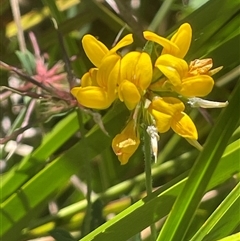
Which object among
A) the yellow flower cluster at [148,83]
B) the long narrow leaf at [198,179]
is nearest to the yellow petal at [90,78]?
the yellow flower cluster at [148,83]

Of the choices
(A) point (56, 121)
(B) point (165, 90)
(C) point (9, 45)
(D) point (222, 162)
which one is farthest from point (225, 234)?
(C) point (9, 45)

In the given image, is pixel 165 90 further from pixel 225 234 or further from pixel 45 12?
pixel 45 12

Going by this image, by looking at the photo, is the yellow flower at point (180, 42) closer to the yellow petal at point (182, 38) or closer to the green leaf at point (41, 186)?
the yellow petal at point (182, 38)

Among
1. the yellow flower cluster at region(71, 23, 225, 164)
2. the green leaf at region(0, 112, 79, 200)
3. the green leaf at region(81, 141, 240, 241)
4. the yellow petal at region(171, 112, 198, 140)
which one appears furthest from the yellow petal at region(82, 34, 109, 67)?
the green leaf at region(0, 112, 79, 200)

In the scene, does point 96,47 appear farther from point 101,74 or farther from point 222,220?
point 222,220

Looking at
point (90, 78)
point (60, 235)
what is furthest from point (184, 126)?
point (60, 235)

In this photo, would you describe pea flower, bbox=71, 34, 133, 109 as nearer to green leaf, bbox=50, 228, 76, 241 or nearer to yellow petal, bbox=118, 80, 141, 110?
yellow petal, bbox=118, 80, 141, 110
